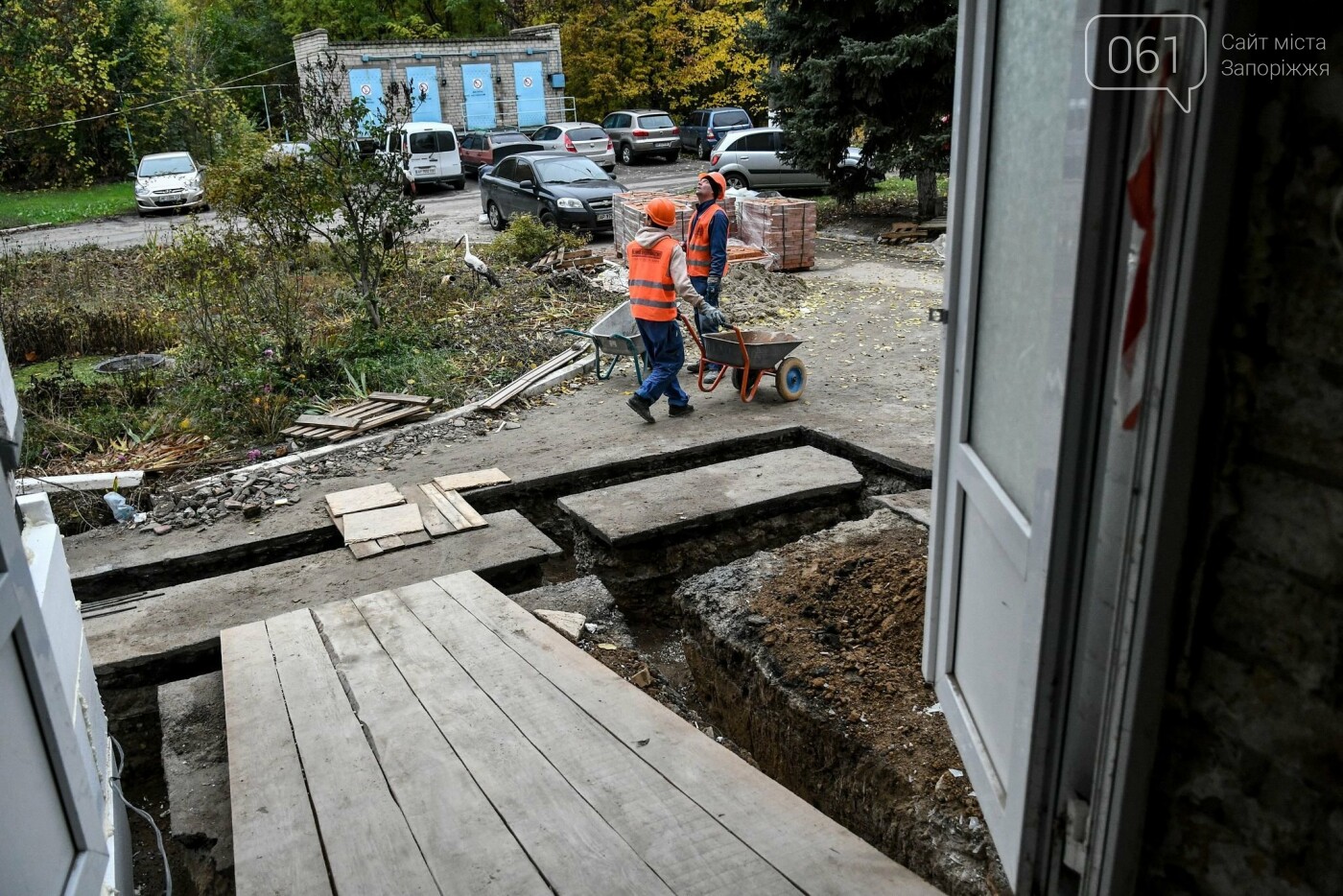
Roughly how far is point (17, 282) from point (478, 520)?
11.1 metres

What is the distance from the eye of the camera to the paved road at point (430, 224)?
18.9 m

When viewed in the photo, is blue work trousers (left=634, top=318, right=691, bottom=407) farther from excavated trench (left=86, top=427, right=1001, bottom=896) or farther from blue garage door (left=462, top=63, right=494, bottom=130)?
blue garage door (left=462, top=63, right=494, bottom=130)

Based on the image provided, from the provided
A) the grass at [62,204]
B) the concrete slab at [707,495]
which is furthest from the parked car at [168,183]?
the concrete slab at [707,495]

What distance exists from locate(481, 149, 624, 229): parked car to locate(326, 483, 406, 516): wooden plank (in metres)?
9.67

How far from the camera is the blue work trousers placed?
26.1ft

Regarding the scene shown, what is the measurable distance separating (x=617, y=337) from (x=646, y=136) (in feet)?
78.8

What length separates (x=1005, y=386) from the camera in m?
2.53

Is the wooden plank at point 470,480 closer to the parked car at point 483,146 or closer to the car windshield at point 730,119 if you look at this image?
the parked car at point 483,146

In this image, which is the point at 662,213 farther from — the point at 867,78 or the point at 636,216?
the point at 867,78

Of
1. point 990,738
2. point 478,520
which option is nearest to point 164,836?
point 478,520

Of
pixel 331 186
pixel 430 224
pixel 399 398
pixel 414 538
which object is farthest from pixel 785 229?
pixel 414 538

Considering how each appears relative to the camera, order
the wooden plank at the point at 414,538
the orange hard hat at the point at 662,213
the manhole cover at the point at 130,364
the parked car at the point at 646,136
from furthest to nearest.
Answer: the parked car at the point at 646,136, the manhole cover at the point at 130,364, the orange hard hat at the point at 662,213, the wooden plank at the point at 414,538

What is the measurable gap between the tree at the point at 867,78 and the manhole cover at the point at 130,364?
35.9 feet

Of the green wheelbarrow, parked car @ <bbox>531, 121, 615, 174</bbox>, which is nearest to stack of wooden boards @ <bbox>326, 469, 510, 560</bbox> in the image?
the green wheelbarrow
